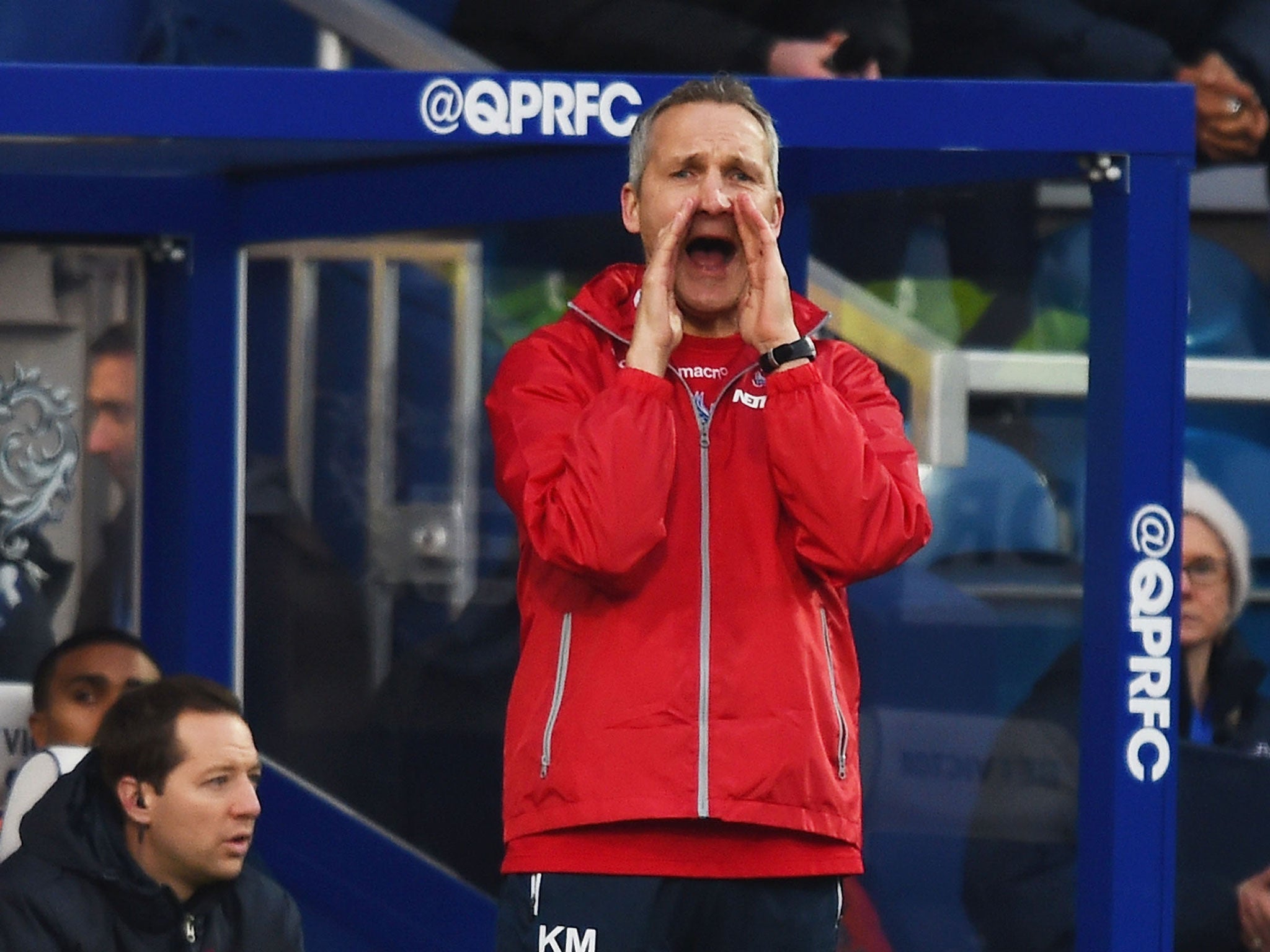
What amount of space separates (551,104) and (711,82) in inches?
15.9

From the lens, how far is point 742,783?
8.85 feet

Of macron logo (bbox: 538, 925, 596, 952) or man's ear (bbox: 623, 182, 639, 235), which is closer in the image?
macron logo (bbox: 538, 925, 596, 952)

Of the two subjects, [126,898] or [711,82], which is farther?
[126,898]

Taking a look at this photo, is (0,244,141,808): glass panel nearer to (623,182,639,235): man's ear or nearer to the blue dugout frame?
the blue dugout frame

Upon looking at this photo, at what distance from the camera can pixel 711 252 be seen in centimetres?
290

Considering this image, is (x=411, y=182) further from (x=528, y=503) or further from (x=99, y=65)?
(x=528, y=503)

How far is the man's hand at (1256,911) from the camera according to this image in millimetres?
4590

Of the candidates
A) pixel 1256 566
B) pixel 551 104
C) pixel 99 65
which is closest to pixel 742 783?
pixel 551 104

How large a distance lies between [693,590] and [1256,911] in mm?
2296

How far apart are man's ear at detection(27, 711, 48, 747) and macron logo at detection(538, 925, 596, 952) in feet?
6.91

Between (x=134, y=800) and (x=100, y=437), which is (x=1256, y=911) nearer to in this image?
(x=134, y=800)

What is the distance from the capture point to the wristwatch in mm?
2754

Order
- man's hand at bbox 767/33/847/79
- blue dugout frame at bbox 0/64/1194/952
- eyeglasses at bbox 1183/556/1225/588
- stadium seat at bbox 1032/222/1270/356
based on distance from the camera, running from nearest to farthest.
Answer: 1. blue dugout frame at bbox 0/64/1194/952
2. eyeglasses at bbox 1183/556/1225/588
3. man's hand at bbox 767/33/847/79
4. stadium seat at bbox 1032/222/1270/356

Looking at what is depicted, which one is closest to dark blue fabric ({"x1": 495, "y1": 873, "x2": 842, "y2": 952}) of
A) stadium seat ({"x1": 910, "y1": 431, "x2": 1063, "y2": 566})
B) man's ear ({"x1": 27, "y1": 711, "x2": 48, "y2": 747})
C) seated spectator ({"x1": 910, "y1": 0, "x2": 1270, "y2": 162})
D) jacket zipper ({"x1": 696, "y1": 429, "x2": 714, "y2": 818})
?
jacket zipper ({"x1": 696, "y1": 429, "x2": 714, "y2": 818})
